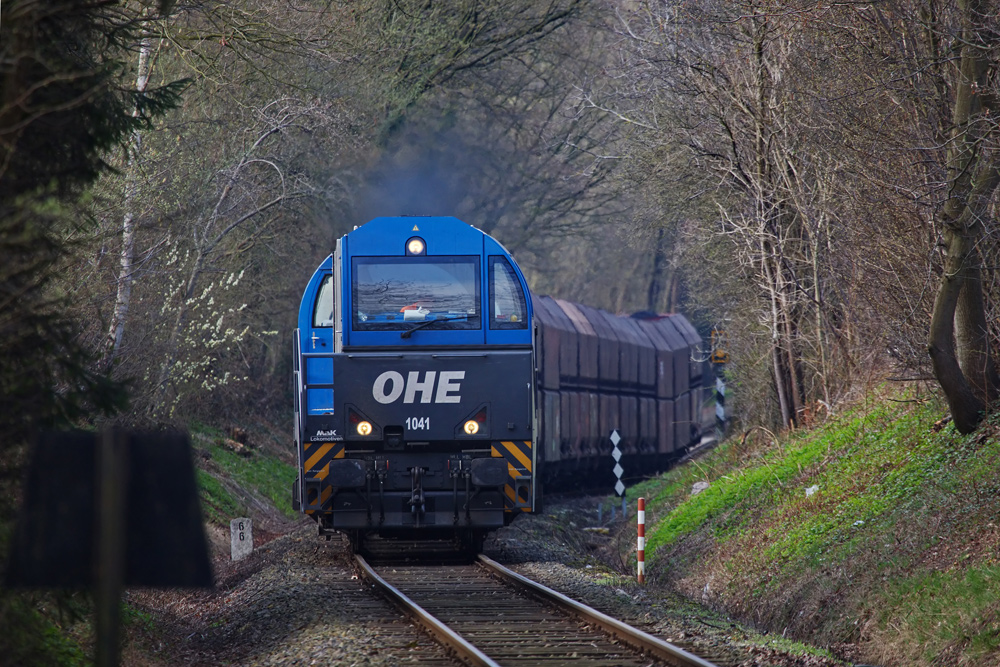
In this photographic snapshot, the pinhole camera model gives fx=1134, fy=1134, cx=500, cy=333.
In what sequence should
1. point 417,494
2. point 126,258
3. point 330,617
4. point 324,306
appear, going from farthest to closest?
point 126,258 → point 324,306 → point 417,494 → point 330,617

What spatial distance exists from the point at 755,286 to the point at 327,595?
35.4ft

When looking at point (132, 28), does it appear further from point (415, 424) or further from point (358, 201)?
point (358, 201)

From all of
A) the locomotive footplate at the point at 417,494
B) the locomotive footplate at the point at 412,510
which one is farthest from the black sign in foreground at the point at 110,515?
the locomotive footplate at the point at 412,510

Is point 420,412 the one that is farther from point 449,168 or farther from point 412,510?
point 449,168

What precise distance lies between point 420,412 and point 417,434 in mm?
238

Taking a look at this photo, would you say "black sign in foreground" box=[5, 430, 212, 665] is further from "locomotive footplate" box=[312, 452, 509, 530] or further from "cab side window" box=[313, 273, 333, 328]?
"cab side window" box=[313, 273, 333, 328]

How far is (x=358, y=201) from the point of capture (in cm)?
2722

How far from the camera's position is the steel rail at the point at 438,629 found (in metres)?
7.59

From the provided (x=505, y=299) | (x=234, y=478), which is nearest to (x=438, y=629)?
(x=505, y=299)

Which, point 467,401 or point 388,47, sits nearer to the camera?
point 467,401

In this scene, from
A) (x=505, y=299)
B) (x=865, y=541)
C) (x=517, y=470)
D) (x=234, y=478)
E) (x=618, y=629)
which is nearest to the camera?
(x=618, y=629)

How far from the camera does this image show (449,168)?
30938 millimetres

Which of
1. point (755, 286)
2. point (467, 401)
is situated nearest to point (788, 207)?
point (755, 286)

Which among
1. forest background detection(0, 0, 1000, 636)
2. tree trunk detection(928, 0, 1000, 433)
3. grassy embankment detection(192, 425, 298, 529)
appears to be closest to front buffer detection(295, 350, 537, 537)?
forest background detection(0, 0, 1000, 636)
